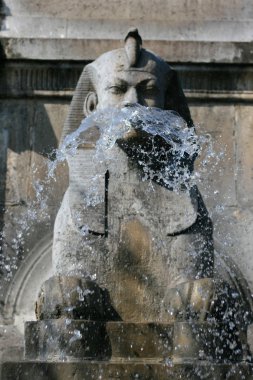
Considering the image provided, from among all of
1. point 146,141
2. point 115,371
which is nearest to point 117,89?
point 146,141

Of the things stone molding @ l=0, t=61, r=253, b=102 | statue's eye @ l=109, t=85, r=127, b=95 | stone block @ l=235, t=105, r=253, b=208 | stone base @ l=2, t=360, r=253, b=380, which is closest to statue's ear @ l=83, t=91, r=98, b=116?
statue's eye @ l=109, t=85, r=127, b=95

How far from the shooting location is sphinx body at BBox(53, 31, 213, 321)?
725 centimetres

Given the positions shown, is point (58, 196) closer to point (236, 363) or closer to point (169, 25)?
point (169, 25)

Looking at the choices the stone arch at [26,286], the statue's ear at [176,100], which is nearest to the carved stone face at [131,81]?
the statue's ear at [176,100]

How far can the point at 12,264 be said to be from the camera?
1073 cm

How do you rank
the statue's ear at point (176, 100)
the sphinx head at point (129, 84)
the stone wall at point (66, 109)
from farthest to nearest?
the stone wall at point (66, 109)
the statue's ear at point (176, 100)
the sphinx head at point (129, 84)

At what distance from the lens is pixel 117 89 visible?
25.6 feet

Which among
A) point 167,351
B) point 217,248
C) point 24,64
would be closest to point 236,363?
point 167,351

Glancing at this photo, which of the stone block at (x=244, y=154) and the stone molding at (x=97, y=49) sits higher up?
the stone molding at (x=97, y=49)

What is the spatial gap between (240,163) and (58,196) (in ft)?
5.17

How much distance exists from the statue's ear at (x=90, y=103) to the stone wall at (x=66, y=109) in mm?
2785

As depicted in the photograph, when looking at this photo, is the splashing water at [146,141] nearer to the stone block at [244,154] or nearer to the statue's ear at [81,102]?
the statue's ear at [81,102]

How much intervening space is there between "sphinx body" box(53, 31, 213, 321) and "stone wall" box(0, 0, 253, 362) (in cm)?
313

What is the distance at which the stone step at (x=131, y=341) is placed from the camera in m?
6.69
